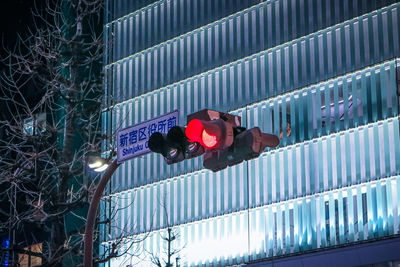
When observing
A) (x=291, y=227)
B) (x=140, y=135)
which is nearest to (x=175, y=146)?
(x=140, y=135)

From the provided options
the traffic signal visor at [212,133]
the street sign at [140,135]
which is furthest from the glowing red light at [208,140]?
the street sign at [140,135]

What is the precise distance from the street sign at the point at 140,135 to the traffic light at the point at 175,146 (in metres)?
1.87

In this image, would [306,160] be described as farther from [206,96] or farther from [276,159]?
[206,96]

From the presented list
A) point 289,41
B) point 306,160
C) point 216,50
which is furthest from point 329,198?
point 216,50

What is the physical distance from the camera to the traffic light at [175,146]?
9.94 meters

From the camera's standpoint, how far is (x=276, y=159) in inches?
882

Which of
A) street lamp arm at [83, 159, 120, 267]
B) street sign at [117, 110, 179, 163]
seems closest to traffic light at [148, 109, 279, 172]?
street sign at [117, 110, 179, 163]

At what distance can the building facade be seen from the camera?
2041 centimetres

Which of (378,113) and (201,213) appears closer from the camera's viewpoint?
(378,113)

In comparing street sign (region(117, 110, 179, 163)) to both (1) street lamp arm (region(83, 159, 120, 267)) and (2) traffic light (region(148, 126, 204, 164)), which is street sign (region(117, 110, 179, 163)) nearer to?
(1) street lamp arm (region(83, 159, 120, 267))

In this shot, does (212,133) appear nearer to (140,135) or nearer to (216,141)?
(216,141)

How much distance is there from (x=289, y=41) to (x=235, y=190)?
4.29m

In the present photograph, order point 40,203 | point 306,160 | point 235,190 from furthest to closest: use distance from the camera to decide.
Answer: point 235,190
point 306,160
point 40,203

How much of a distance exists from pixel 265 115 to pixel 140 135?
10.8m
